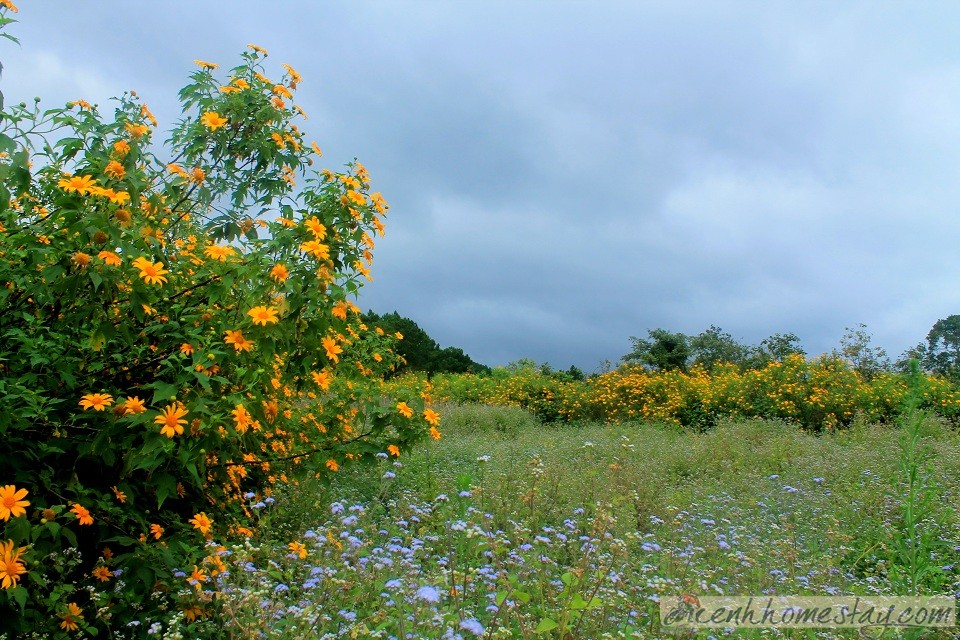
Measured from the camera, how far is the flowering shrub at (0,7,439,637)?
2.62 metres

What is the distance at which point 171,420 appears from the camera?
8.36 feet

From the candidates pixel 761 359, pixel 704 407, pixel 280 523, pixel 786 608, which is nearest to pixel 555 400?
pixel 704 407

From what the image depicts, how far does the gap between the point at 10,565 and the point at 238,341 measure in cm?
104

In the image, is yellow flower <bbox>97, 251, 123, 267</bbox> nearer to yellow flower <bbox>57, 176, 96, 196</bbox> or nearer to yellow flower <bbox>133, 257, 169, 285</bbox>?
yellow flower <bbox>133, 257, 169, 285</bbox>

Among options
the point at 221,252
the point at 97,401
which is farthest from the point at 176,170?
the point at 97,401

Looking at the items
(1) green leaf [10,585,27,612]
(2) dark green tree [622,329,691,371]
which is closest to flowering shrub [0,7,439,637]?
(1) green leaf [10,585,27,612]

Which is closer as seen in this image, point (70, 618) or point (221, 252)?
point (70, 618)

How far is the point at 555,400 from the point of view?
1520 centimetres

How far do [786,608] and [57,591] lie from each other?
2.72 metres

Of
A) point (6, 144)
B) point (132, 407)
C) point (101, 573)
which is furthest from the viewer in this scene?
point (101, 573)

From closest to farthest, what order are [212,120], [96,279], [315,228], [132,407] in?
[96,279], [132,407], [315,228], [212,120]

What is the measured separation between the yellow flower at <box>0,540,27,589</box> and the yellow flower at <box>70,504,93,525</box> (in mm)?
223

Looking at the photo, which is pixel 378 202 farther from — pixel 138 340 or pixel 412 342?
pixel 412 342

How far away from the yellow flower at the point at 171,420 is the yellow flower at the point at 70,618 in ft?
2.64
